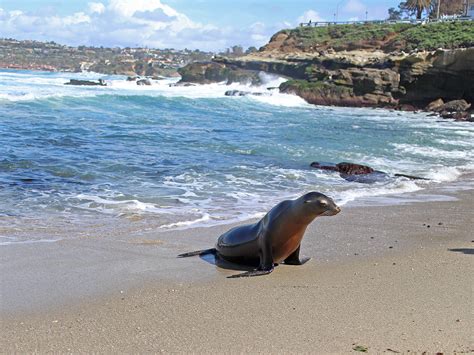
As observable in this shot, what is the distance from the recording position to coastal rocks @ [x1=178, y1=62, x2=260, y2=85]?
60562 millimetres

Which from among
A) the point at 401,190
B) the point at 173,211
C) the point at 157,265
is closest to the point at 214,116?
the point at 401,190

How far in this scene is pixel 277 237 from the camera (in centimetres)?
664

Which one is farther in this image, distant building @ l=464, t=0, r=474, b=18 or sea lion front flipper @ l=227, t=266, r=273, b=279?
distant building @ l=464, t=0, r=474, b=18

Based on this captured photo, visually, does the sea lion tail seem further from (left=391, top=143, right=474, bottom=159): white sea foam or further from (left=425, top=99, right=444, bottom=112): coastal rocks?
(left=425, top=99, right=444, bottom=112): coastal rocks

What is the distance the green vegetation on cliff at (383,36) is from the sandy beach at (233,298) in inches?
1701

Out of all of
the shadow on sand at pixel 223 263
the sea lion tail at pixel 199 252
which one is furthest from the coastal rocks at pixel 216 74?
the shadow on sand at pixel 223 263

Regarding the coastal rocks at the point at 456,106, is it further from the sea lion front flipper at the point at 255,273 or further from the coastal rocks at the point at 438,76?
the sea lion front flipper at the point at 255,273

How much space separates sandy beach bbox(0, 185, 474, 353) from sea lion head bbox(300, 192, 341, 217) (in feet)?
1.87

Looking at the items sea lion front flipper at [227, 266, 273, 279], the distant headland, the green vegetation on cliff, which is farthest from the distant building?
sea lion front flipper at [227, 266, 273, 279]

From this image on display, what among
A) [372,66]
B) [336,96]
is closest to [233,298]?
[336,96]

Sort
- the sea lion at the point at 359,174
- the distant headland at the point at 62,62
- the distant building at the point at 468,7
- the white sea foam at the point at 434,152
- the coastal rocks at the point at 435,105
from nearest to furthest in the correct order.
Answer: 1. the sea lion at the point at 359,174
2. the white sea foam at the point at 434,152
3. the coastal rocks at the point at 435,105
4. the distant building at the point at 468,7
5. the distant headland at the point at 62,62

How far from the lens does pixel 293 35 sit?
72.2m

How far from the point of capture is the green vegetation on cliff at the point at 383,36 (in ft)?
178

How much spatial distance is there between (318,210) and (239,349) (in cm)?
259
